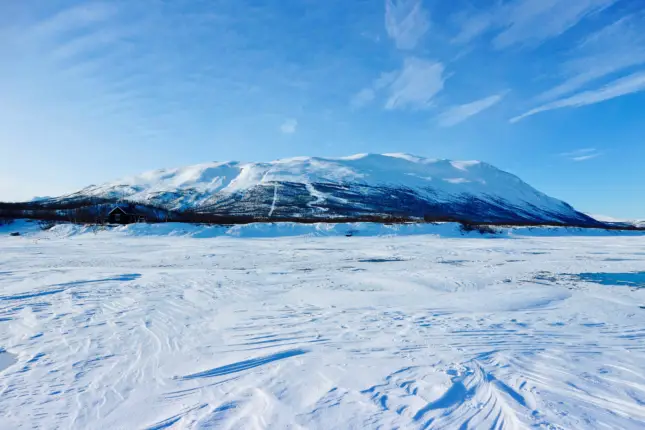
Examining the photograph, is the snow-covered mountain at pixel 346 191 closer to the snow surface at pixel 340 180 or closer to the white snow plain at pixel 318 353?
the snow surface at pixel 340 180

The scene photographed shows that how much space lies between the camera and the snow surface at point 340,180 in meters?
109

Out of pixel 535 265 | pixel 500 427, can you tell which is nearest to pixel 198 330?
pixel 500 427

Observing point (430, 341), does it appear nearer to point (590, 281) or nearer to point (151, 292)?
point (151, 292)

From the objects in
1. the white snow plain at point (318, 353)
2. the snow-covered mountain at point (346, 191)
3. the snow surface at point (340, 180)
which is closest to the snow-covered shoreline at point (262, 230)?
the white snow plain at point (318, 353)

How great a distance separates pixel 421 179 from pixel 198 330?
472 feet

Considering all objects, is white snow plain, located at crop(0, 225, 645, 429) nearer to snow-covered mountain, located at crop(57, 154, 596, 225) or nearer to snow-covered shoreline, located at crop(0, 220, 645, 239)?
snow-covered shoreline, located at crop(0, 220, 645, 239)

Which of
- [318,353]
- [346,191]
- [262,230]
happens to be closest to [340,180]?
[346,191]

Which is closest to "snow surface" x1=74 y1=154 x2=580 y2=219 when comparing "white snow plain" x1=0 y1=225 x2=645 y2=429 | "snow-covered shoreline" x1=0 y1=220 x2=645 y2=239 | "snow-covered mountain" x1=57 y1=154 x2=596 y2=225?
"snow-covered mountain" x1=57 y1=154 x2=596 y2=225

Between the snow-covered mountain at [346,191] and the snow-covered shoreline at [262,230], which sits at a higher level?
the snow-covered mountain at [346,191]

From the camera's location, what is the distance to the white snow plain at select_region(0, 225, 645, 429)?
13.0ft

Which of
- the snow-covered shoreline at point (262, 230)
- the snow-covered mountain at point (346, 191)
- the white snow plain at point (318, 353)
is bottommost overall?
the white snow plain at point (318, 353)

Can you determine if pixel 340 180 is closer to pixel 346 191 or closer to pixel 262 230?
pixel 346 191

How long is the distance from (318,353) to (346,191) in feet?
342

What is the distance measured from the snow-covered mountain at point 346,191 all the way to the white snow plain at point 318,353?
195ft
